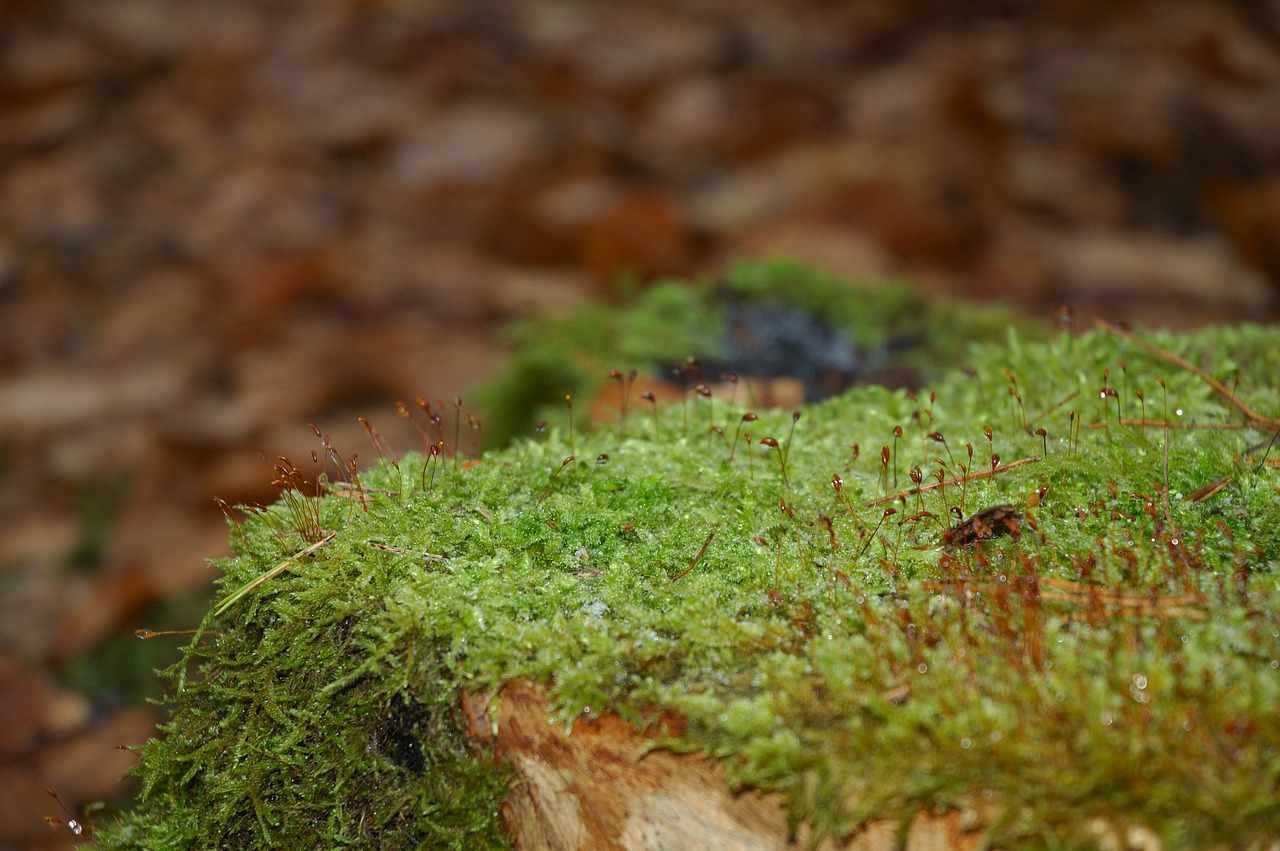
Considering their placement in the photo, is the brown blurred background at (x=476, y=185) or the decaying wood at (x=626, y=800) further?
the brown blurred background at (x=476, y=185)

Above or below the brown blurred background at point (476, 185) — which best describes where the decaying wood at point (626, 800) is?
below

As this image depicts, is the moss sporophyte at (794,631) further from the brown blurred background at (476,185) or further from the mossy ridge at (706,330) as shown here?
the brown blurred background at (476,185)

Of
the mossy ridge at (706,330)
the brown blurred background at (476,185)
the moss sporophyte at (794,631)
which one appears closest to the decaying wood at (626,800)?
the moss sporophyte at (794,631)

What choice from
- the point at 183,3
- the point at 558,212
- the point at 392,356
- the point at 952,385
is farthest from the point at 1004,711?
the point at 183,3

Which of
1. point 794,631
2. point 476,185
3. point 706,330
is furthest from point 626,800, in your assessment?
point 476,185

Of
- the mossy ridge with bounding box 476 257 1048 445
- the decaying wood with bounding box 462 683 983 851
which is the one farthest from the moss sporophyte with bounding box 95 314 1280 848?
the mossy ridge with bounding box 476 257 1048 445

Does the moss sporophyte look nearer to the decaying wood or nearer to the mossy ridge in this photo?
the decaying wood
